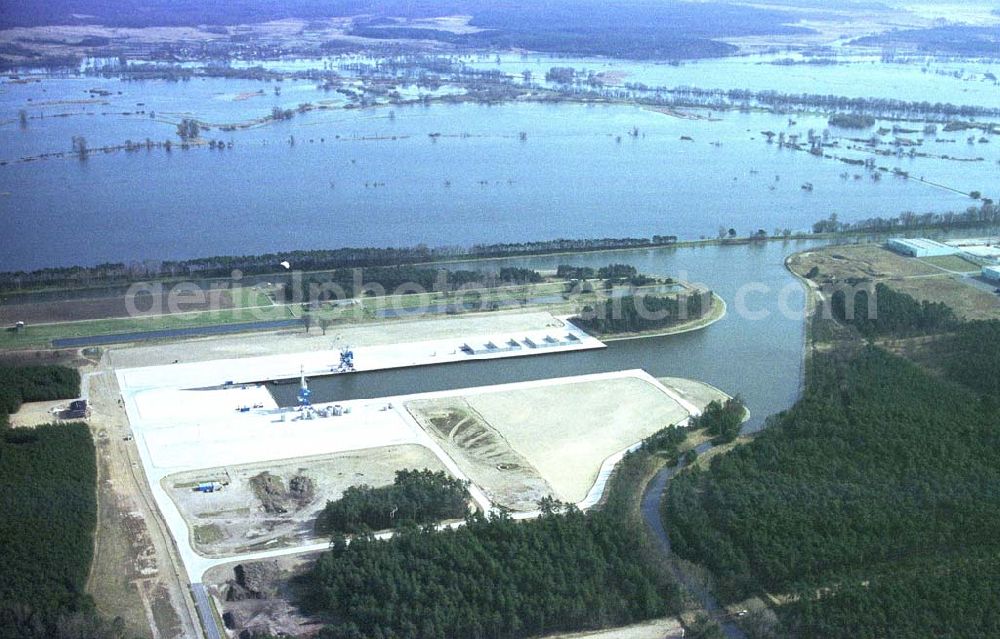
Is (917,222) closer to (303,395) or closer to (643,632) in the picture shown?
(303,395)

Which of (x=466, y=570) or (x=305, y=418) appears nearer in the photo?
(x=466, y=570)

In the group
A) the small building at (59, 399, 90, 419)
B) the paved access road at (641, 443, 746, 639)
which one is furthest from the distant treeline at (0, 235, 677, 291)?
the paved access road at (641, 443, 746, 639)

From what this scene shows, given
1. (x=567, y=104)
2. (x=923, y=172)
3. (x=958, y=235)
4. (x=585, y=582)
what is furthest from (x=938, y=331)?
(x=567, y=104)

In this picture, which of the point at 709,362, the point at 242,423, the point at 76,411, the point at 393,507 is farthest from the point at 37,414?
the point at 709,362

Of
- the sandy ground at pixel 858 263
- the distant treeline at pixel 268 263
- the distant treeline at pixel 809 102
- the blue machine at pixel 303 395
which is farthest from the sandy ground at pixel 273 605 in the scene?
the distant treeline at pixel 809 102

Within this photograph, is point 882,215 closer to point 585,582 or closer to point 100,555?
point 585,582

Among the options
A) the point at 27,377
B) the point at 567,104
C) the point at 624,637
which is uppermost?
the point at 567,104

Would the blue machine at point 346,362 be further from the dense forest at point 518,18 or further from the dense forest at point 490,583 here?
the dense forest at point 518,18
